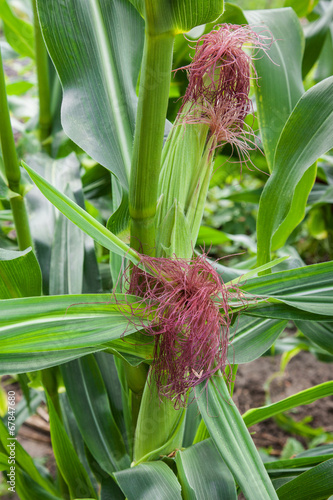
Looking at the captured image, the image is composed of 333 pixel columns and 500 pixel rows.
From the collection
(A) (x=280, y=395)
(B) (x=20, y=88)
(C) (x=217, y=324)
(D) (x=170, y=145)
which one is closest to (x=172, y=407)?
(C) (x=217, y=324)

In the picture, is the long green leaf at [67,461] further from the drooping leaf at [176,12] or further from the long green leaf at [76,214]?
the drooping leaf at [176,12]

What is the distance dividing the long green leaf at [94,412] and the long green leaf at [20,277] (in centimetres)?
14

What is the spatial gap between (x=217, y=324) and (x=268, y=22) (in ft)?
1.27

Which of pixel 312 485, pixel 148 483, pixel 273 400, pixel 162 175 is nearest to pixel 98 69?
pixel 162 175

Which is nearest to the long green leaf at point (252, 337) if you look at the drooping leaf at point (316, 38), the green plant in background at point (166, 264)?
the green plant in background at point (166, 264)

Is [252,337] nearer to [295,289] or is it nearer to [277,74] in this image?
[295,289]

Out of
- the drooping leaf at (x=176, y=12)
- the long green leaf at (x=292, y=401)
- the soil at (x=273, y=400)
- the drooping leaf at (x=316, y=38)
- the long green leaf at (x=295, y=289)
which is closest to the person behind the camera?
the drooping leaf at (x=176, y=12)

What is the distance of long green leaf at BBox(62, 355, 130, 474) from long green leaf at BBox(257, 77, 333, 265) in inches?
12.2

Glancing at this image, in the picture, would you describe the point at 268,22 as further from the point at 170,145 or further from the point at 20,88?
the point at 20,88

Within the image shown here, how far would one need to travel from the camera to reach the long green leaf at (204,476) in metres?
0.36

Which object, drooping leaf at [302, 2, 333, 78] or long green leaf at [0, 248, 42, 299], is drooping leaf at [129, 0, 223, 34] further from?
drooping leaf at [302, 2, 333, 78]

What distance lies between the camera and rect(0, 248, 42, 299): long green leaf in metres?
0.43

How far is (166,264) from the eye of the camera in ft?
1.18

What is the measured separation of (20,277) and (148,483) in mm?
237
